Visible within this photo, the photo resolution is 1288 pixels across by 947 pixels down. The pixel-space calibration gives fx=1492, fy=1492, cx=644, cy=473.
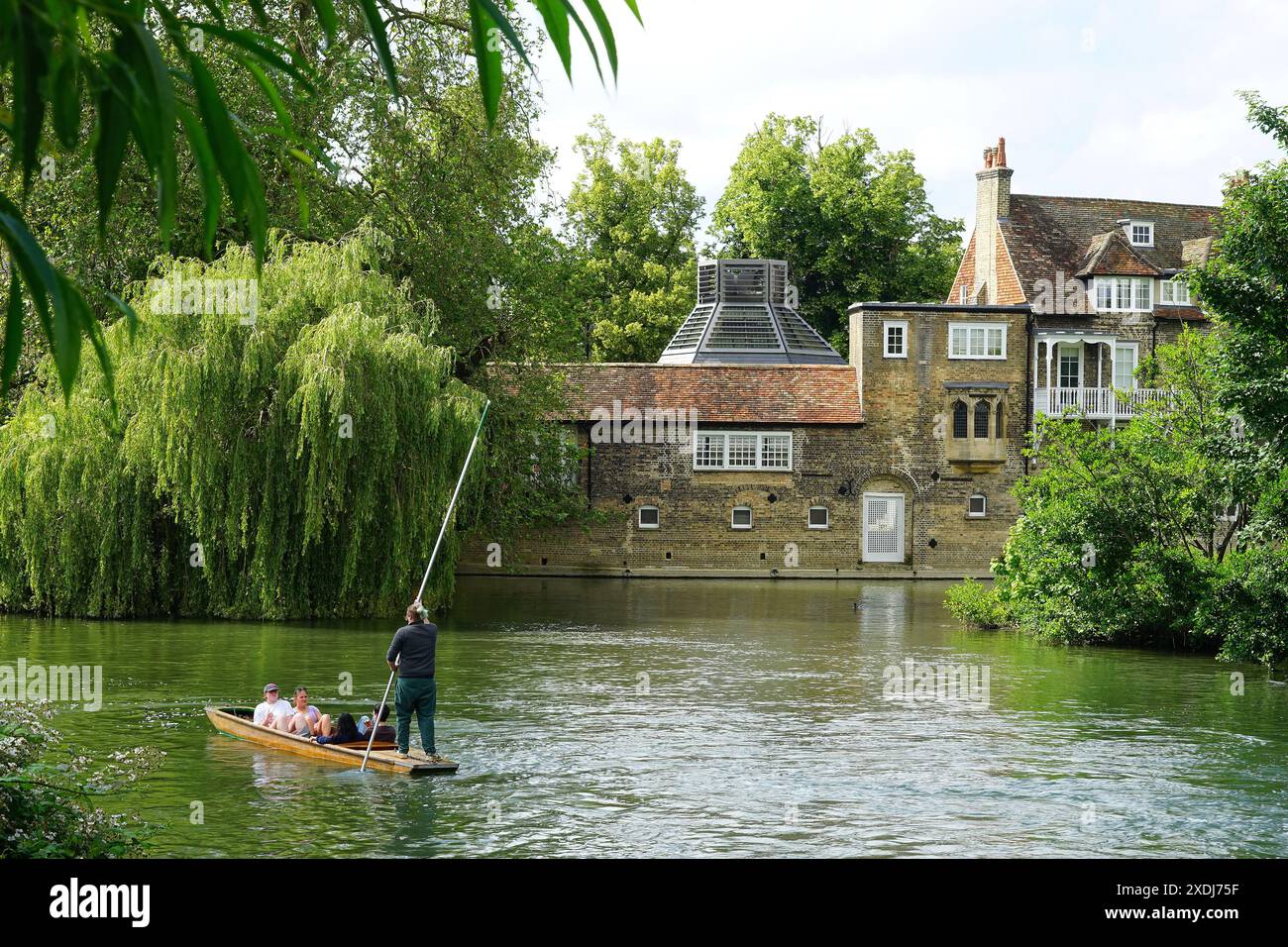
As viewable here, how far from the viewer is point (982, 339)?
156ft

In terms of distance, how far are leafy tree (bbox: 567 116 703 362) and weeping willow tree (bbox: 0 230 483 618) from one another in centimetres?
2905

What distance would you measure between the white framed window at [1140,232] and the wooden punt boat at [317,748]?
42666 mm

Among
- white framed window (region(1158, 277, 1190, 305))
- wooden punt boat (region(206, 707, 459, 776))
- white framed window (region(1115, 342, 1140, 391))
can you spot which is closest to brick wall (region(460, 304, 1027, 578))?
white framed window (region(1115, 342, 1140, 391))

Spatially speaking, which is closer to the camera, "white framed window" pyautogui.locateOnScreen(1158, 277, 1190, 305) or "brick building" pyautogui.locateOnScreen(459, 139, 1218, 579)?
"brick building" pyautogui.locateOnScreen(459, 139, 1218, 579)

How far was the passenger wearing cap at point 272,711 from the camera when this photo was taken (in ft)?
50.6

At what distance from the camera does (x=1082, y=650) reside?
26766 mm

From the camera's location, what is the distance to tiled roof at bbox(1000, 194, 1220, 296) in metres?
49.8

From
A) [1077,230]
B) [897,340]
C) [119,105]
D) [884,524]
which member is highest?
[1077,230]

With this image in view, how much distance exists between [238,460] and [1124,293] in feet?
106

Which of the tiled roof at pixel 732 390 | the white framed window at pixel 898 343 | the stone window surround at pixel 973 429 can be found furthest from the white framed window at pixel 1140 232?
the tiled roof at pixel 732 390

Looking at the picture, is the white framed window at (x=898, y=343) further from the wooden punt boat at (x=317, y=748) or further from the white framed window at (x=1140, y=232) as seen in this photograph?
the wooden punt boat at (x=317, y=748)

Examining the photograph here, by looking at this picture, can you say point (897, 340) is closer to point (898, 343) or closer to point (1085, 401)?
point (898, 343)

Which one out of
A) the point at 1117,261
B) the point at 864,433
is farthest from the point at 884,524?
the point at 1117,261

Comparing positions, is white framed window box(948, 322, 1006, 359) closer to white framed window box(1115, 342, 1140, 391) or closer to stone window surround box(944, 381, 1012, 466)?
stone window surround box(944, 381, 1012, 466)
